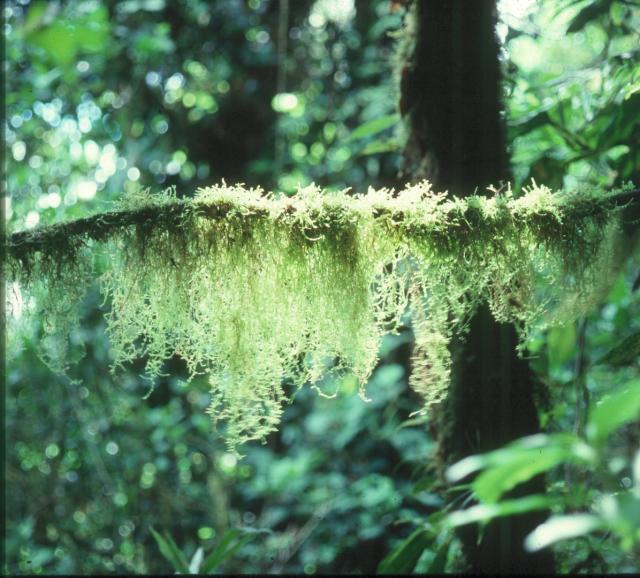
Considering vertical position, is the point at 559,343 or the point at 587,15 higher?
the point at 587,15

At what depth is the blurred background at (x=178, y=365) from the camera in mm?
3227

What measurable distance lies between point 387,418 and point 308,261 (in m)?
1.95

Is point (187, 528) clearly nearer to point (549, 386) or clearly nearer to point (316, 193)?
point (549, 386)

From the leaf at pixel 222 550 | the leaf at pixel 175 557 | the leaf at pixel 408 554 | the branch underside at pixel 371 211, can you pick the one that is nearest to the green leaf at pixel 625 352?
the branch underside at pixel 371 211

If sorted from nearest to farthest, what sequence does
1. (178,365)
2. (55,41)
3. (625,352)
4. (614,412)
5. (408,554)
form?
(614,412), (55,41), (625,352), (408,554), (178,365)

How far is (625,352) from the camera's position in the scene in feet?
4.77

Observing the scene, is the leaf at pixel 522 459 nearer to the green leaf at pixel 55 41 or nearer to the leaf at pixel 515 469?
the leaf at pixel 515 469

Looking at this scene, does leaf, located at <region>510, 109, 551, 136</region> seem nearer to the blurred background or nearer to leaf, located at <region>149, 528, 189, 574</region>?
the blurred background

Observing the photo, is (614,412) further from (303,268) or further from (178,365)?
(178,365)

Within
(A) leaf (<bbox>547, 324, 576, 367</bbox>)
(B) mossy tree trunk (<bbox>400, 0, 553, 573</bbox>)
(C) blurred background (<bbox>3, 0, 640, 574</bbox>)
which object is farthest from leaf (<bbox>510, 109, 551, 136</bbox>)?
(C) blurred background (<bbox>3, 0, 640, 574</bbox>)

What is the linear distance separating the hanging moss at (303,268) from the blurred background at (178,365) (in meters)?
1.75

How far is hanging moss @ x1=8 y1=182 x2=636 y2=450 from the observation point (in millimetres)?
1240

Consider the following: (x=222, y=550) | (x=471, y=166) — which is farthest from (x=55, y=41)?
(x=222, y=550)

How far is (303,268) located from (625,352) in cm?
78
